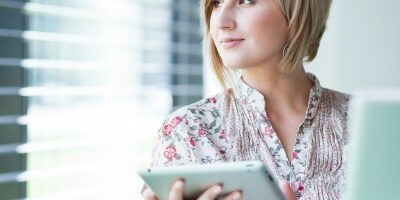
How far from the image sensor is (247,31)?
58.7 inches

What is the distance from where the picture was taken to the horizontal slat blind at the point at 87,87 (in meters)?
2.64

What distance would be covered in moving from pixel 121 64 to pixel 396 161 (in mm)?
2810

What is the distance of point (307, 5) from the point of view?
154cm

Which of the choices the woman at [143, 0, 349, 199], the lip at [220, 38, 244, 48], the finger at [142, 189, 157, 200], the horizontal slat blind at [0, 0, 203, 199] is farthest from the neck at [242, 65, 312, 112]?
the horizontal slat blind at [0, 0, 203, 199]

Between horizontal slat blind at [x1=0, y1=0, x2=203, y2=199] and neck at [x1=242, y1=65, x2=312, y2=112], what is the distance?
1.36 metres

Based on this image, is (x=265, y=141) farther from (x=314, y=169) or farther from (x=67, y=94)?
(x=67, y=94)

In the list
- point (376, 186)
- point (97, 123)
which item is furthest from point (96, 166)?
point (376, 186)

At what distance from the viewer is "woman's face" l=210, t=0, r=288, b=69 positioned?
58.6 inches

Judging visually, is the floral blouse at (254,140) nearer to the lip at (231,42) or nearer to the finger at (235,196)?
the lip at (231,42)

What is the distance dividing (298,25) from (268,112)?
24cm

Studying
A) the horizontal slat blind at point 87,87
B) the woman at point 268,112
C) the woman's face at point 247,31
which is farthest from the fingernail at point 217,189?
the horizontal slat blind at point 87,87

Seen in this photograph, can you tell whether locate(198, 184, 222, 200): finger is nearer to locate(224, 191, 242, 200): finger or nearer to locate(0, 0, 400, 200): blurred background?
locate(224, 191, 242, 200): finger

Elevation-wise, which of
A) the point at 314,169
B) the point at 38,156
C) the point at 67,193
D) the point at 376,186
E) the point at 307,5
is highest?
the point at 307,5

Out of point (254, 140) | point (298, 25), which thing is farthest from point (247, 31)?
point (254, 140)
